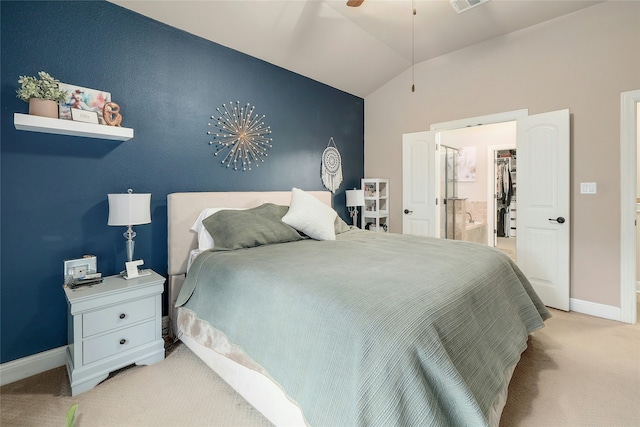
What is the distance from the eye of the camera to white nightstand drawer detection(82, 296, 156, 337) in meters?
1.82

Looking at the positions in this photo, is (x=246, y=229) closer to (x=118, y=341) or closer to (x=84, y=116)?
(x=118, y=341)

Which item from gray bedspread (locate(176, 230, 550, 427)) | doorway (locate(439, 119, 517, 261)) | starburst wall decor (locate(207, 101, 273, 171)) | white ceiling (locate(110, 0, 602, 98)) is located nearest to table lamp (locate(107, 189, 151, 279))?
gray bedspread (locate(176, 230, 550, 427))

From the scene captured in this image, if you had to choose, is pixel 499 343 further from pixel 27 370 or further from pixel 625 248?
pixel 27 370

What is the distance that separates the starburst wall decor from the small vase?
3.86 feet

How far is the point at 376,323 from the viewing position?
A: 108 centimetres

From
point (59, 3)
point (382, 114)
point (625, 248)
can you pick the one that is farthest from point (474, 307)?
point (382, 114)

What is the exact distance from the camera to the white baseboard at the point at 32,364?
6.24 ft

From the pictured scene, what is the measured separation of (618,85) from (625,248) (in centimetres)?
149

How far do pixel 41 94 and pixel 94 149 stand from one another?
45cm

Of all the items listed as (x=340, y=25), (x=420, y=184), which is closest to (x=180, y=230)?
(x=340, y=25)

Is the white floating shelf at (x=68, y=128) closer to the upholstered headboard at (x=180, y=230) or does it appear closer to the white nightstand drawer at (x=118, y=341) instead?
the upholstered headboard at (x=180, y=230)

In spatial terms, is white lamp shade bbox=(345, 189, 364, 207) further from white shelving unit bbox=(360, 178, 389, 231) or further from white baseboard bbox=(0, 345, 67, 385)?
white baseboard bbox=(0, 345, 67, 385)

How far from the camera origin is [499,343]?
158 centimetres

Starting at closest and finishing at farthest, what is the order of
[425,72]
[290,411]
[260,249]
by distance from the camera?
[290,411] < [260,249] < [425,72]
